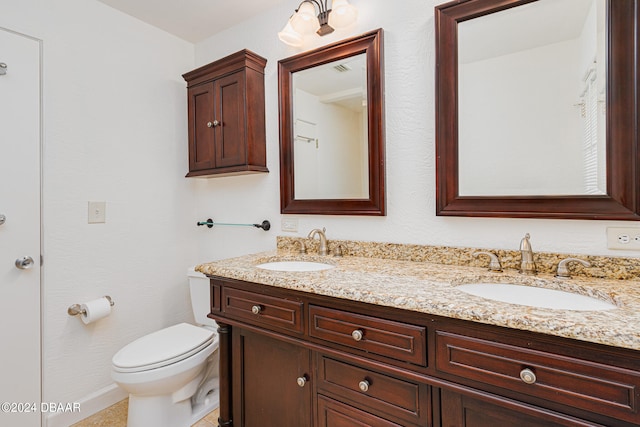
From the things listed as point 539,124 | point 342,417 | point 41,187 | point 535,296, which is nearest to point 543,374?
point 535,296

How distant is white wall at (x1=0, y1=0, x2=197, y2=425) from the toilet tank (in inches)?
10.8

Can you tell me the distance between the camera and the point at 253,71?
1908mm

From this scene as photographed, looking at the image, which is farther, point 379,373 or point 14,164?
point 14,164

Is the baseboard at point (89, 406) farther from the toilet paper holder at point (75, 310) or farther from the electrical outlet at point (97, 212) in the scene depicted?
the electrical outlet at point (97, 212)

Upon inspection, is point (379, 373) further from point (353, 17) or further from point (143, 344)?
point (353, 17)

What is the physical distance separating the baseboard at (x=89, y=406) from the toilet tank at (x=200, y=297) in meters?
0.61

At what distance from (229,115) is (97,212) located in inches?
37.2

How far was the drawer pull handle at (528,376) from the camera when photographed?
783 mm

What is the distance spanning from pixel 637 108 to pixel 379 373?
1.22 metres

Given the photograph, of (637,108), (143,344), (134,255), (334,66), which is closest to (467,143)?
(637,108)

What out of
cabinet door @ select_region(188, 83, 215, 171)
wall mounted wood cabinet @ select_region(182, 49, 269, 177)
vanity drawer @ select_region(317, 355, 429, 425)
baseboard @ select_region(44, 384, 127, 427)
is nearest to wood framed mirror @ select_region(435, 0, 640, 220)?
vanity drawer @ select_region(317, 355, 429, 425)

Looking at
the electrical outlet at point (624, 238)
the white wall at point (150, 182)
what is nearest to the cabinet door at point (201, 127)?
the white wall at point (150, 182)

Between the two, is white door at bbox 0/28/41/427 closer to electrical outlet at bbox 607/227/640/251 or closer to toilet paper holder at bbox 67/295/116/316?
toilet paper holder at bbox 67/295/116/316

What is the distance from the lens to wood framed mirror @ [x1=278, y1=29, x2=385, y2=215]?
1578mm
